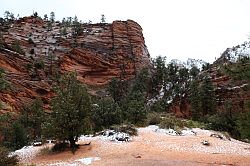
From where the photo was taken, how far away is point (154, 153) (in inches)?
917

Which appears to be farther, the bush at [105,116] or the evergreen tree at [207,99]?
the evergreen tree at [207,99]

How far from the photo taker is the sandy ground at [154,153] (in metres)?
20.6

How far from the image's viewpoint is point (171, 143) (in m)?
26.7

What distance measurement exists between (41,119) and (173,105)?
104ft

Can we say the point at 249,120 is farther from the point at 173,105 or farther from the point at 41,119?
the point at 173,105

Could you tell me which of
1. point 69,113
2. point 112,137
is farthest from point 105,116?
point 69,113

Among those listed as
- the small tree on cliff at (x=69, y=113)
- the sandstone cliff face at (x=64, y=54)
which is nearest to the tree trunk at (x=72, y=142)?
the small tree on cliff at (x=69, y=113)

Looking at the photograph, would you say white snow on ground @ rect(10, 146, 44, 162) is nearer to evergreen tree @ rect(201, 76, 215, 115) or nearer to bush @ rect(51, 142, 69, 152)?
bush @ rect(51, 142, 69, 152)

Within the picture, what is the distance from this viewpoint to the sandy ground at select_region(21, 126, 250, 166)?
20594 mm

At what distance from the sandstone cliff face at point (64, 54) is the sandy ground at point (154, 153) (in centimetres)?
3252

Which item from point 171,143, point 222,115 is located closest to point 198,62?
point 222,115

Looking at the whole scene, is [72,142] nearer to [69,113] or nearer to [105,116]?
[69,113]

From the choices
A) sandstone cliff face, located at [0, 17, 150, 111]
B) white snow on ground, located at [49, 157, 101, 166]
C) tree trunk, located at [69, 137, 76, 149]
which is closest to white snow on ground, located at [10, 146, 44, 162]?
tree trunk, located at [69, 137, 76, 149]

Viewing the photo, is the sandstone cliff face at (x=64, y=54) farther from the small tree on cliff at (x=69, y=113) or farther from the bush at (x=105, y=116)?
the small tree on cliff at (x=69, y=113)
